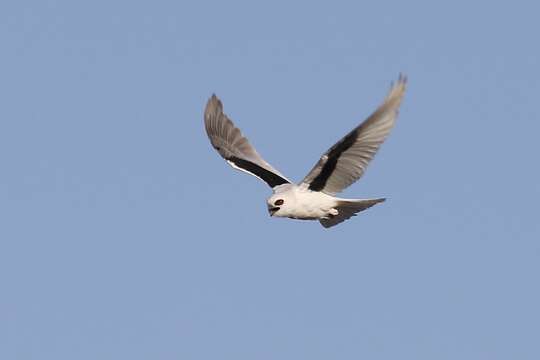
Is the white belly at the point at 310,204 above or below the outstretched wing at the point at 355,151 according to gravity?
below

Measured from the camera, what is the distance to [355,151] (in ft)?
59.3

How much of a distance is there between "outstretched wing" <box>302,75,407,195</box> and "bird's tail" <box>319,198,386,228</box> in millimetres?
257

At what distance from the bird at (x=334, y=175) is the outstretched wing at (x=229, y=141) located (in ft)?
0.13

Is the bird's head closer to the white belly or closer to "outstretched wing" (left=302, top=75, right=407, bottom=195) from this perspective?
the white belly

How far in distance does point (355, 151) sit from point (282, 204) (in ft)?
5.14

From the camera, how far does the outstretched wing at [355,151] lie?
17031 millimetres

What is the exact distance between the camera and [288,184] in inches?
795

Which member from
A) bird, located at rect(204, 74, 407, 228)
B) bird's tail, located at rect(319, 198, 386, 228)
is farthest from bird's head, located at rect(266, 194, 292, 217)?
bird's tail, located at rect(319, 198, 386, 228)

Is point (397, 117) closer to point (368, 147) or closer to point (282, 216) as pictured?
point (368, 147)

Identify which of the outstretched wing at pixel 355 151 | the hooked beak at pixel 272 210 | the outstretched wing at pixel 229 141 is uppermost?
the outstretched wing at pixel 229 141

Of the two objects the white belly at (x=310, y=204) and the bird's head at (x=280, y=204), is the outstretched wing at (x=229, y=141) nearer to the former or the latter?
the white belly at (x=310, y=204)

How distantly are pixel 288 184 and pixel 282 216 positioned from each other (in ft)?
3.84

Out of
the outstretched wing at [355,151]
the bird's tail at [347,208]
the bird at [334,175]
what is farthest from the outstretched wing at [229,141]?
the outstretched wing at [355,151]

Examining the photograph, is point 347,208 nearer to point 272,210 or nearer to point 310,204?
point 310,204
